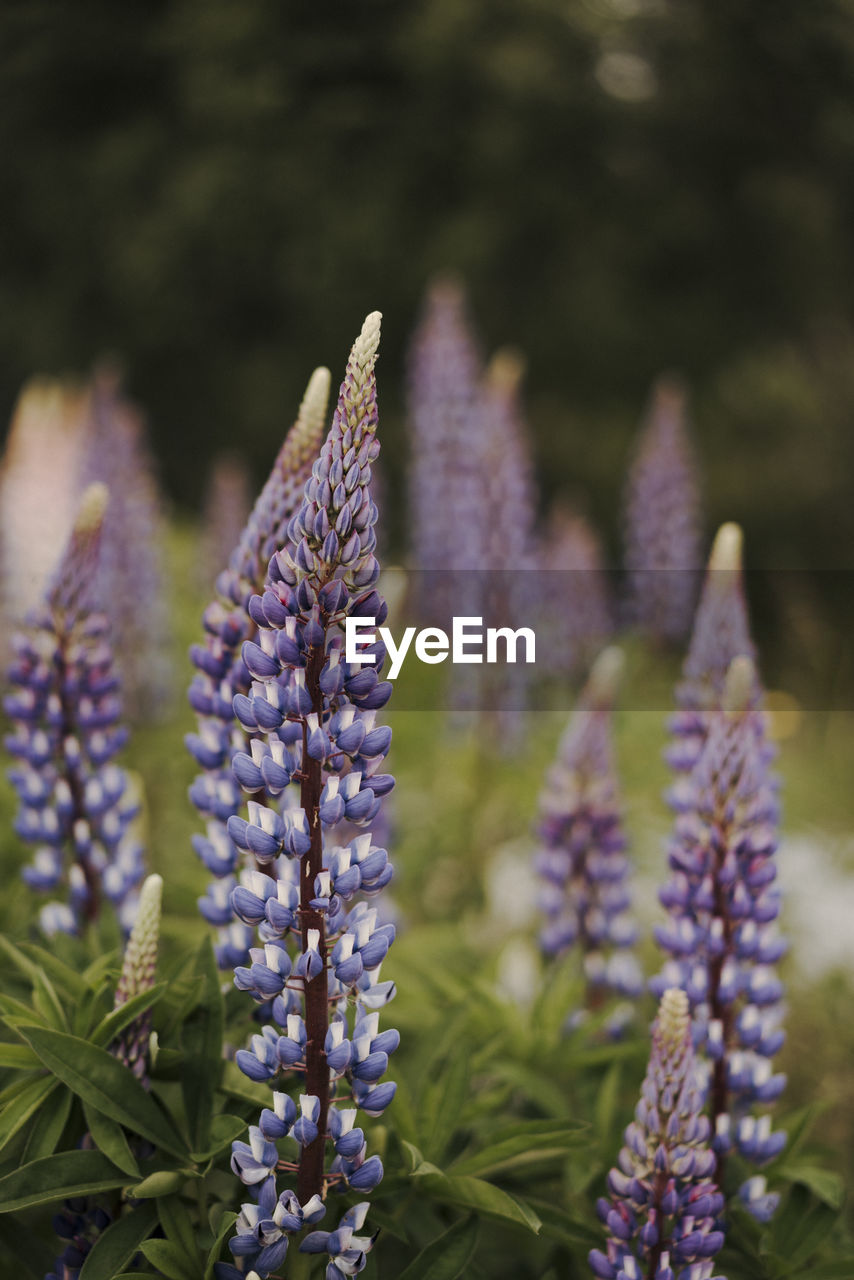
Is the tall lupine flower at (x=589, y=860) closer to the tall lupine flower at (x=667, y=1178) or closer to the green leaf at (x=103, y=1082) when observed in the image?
the tall lupine flower at (x=667, y=1178)

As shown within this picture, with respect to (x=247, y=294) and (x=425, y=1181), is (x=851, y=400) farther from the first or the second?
(x=425, y=1181)

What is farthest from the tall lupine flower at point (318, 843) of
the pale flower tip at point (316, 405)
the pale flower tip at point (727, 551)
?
the pale flower tip at point (727, 551)

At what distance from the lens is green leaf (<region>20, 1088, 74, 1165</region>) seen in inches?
58.7

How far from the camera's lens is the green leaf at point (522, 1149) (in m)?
1.65

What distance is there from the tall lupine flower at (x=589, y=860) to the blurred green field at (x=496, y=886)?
17 cm

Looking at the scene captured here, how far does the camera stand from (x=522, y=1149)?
1.66 metres

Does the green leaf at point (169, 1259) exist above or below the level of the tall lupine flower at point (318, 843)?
below

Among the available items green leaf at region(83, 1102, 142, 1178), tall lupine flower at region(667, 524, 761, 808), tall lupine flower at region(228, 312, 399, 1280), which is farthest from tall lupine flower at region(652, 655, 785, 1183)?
green leaf at region(83, 1102, 142, 1178)

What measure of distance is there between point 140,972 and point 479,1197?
1.69ft

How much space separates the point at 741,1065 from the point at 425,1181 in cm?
54

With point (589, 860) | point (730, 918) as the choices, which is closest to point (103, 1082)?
point (730, 918)

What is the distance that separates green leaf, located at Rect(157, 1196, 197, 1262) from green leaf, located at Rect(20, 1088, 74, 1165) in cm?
15

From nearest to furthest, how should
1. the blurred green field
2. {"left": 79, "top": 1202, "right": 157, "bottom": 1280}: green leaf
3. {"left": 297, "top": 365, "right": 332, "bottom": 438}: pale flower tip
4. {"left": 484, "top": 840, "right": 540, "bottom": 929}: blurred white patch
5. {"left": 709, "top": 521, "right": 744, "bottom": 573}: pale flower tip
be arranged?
{"left": 79, "top": 1202, "right": 157, "bottom": 1280}: green leaf → {"left": 297, "top": 365, "right": 332, "bottom": 438}: pale flower tip → {"left": 709, "top": 521, "right": 744, "bottom": 573}: pale flower tip → the blurred green field → {"left": 484, "top": 840, "right": 540, "bottom": 929}: blurred white patch

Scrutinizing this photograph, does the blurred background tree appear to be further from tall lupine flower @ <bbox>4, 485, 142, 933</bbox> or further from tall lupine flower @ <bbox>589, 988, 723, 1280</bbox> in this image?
tall lupine flower @ <bbox>589, 988, 723, 1280</bbox>
